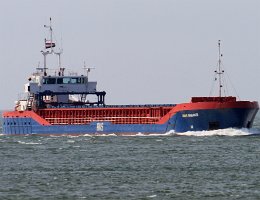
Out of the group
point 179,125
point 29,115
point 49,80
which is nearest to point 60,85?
point 49,80

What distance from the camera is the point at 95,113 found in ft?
317

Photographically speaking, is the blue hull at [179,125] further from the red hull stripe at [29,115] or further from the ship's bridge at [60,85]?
the ship's bridge at [60,85]

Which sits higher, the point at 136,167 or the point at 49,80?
the point at 49,80

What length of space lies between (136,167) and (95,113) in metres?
35.4

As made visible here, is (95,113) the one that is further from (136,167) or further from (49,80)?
(136,167)

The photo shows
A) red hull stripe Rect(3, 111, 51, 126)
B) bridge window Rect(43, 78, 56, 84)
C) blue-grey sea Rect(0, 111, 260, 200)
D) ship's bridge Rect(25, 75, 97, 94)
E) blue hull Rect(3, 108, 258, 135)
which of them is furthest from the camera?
bridge window Rect(43, 78, 56, 84)

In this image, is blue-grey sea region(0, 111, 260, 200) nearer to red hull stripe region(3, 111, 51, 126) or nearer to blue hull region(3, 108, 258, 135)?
blue hull region(3, 108, 258, 135)

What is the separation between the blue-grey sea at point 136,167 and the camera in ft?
165

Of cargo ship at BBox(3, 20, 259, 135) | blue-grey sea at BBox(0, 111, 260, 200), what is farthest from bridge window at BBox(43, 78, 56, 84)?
blue-grey sea at BBox(0, 111, 260, 200)

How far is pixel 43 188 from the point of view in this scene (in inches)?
2045

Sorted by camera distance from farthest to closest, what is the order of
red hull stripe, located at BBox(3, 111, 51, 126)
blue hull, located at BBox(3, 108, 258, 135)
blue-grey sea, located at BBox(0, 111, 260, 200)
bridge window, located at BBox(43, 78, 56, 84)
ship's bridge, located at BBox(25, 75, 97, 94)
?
bridge window, located at BBox(43, 78, 56, 84) < ship's bridge, located at BBox(25, 75, 97, 94) < red hull stripe, located at BBox(3, 111, 51, 126) < blue hull, located at BBox(3, 108, 258, 135) < blue-grey sea, located at BBox(0, 111, 260, 200)

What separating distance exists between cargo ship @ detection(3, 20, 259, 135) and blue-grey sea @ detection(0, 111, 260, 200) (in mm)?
1604

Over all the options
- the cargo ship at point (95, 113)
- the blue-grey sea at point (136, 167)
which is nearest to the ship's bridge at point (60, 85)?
the cargo ship at point (95, 113)

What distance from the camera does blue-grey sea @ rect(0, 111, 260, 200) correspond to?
50.2 meters
